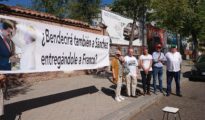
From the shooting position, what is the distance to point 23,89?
500 inches

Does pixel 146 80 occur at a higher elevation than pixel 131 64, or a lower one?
lower

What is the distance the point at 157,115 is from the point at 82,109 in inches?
82.4

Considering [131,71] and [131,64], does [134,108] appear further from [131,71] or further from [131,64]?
[131,64]

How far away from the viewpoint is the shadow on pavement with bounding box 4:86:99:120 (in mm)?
8337

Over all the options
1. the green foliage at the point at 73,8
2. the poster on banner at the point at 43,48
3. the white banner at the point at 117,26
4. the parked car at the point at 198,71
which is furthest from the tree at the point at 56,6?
the poster on banner at the point at 43,48

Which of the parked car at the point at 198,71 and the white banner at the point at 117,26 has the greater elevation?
the white banner at the point at 117,26

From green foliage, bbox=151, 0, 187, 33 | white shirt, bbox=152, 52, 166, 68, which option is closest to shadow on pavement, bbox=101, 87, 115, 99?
white shirt, bbox=152, 52, 166, 68

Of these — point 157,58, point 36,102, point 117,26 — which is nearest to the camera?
point 36,102

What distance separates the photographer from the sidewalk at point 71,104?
27.4 feet

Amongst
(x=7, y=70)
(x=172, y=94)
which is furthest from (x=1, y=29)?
(x=172, y=94)

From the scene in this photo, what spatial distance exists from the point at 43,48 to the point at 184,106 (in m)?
4.98

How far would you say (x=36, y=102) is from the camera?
992 cm

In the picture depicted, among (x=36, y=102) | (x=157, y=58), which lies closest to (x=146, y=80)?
(x=157, y=58)

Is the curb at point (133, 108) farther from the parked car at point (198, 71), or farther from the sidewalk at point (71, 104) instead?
the parked car at point (198, 71)
